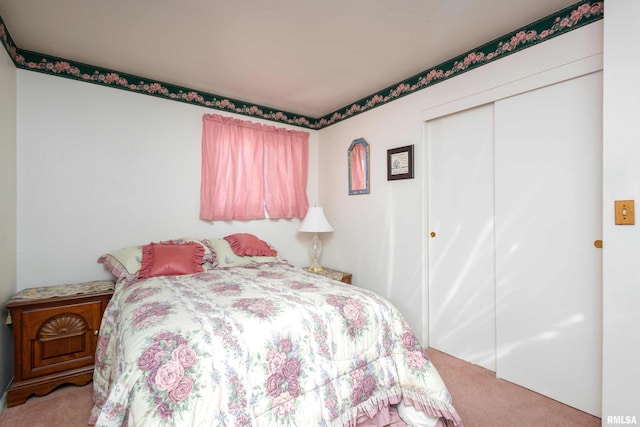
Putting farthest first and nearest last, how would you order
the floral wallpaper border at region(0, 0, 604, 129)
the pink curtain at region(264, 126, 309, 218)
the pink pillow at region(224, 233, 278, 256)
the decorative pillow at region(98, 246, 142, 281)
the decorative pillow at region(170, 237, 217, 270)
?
the pink curtain at region(264, 126, 309, 218), the pink pillow at region(224, 233, 278, 256), the decorative pillow at region(170, 237, 217, 270), the decorative pillow at region(98, 246, 142, 281), the floral wallpaper border at region(0, 0, 604, 129)

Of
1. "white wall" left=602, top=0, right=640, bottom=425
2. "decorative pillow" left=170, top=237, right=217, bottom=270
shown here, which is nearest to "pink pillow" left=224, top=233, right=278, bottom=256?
"decorative pillow" left=170, top=237, right=217, bottom=270

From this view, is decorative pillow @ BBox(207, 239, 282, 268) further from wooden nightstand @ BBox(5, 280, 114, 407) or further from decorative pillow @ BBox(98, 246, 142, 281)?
wooden nightstand @ BBox(5, 280, 114, 407)

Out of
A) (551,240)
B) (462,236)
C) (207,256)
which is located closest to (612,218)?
(551,240)

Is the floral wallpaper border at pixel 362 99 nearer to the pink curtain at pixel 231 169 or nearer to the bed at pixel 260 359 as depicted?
the pink curtain at pixel 231 169

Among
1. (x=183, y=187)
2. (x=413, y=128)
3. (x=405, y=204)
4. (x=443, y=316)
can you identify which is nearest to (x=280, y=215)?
(x=183, y=187)

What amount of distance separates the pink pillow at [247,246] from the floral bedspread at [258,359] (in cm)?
90

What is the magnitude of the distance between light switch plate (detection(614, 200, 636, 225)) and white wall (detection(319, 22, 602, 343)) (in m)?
0.85

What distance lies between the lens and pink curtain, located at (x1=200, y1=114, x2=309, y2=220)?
3213 millimetres

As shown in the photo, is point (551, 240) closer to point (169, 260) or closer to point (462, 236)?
point (462, 236)

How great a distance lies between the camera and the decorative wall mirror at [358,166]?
3371mm

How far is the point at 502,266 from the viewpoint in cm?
226

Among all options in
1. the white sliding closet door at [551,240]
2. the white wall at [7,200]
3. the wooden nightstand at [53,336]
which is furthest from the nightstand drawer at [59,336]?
the white sliding closet door at [551,240]

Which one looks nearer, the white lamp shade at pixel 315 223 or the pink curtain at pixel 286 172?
the white lamp shade at pixel 315 223

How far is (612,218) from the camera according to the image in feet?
5.39
